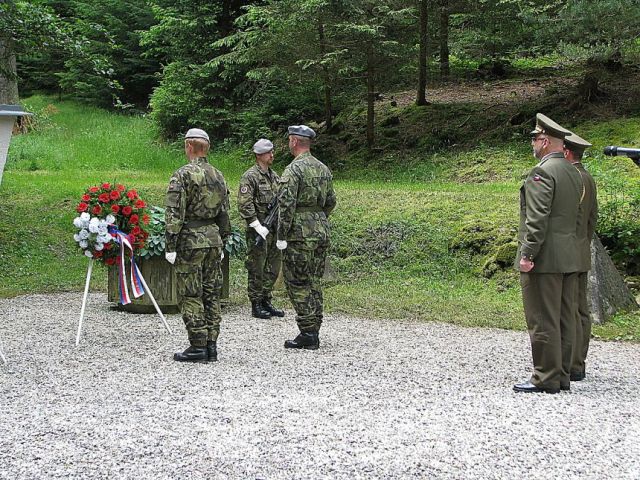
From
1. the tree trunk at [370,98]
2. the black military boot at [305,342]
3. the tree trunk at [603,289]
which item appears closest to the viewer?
the black military boot at [305,342]

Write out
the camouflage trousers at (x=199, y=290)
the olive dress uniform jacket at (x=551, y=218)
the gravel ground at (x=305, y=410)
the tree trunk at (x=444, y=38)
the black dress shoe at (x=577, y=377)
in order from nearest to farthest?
the gravel ground at (x=305, y=410) → the olive dress uniform jacket at (x=551, y=218) → the black dress shoe at (x=577, y=377) → the camouflage trousers at (x=199, y=290) → the tree trunk at (x=444, y=38)

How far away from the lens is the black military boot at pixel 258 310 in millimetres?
9398

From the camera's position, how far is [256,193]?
9.28 m

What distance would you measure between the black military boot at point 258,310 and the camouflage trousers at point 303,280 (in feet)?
6.07

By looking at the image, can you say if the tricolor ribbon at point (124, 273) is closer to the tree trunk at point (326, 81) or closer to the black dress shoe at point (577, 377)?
the black dress shoe at point (577, 377)

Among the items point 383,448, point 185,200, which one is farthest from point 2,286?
point 383,448

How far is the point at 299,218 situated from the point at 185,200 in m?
1.21

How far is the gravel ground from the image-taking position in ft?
14.4

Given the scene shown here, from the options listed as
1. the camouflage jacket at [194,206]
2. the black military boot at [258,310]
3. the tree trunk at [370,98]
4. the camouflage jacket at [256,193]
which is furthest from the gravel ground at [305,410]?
the tree trunk at [370,98]

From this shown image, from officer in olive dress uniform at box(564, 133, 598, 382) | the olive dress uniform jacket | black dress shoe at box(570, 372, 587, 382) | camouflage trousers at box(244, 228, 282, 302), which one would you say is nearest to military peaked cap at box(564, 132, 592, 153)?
officer in olive dress uniform at box(564, 133, 598, 382)

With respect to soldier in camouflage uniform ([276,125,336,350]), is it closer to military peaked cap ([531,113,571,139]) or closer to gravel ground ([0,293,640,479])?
gravel ground ([0,293,640,479])

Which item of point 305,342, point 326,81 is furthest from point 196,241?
point 326,81

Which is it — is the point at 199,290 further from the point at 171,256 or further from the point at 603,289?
the point at 603,289

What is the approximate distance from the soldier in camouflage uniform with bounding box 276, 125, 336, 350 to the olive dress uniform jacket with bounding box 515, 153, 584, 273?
2185mm
